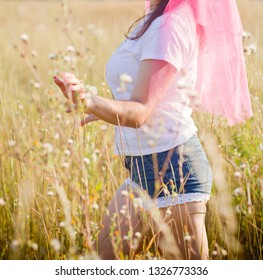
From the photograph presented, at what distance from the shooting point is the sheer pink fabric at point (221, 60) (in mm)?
2340

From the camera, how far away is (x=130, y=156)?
7.93 feet

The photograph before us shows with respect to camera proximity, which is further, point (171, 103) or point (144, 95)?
point (171, 103)

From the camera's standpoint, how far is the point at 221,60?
8.04 ft

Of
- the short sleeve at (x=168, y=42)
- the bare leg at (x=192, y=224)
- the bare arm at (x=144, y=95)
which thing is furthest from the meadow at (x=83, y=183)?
the short sleeve at (x=168, y=42)

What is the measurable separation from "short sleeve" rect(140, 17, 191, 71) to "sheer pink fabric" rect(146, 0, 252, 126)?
0.13 m

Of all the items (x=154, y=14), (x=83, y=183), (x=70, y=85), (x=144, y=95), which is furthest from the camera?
(x=83, y=183)

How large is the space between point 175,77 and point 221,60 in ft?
1.06

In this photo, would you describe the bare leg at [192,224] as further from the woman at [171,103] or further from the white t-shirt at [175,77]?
the white t-shirt at [175,77]

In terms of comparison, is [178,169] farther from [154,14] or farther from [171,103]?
[154,14]

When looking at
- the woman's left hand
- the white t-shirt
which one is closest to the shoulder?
the white t-shirt

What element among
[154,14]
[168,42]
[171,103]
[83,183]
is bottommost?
[83,183]

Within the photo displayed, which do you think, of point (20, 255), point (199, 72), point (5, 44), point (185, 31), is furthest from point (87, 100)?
point (5, 44)

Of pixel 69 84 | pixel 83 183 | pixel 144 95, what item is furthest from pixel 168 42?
pixel 83 183
